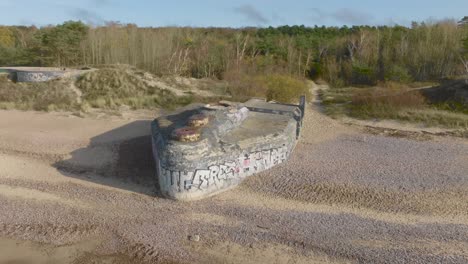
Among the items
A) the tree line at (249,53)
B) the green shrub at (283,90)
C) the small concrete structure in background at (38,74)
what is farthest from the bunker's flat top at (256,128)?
the small concrete structure in background at (38,74)

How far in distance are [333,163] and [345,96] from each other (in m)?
15.0

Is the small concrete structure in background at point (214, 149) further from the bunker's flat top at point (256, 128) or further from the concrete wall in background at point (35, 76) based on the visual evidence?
the concrete wall in background at point (35, 76)

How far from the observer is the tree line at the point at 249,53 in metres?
34.9

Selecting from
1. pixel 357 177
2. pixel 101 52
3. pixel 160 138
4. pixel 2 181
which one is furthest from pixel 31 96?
pixel 357 177

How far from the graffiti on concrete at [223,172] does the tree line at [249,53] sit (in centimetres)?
1659

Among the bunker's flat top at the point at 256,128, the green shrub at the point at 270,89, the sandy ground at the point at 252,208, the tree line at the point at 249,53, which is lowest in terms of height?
the sandy ground at the point at 252,208

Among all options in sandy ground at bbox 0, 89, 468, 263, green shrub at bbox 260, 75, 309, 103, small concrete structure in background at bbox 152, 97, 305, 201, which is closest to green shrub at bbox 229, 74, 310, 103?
green shrub at bbox 260, 75, 309, 103

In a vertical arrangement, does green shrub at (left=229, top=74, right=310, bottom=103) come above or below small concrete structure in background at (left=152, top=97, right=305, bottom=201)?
above

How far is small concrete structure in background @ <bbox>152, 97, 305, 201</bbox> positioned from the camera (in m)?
13.2

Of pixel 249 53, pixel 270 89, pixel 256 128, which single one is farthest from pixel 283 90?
pixel 249 53

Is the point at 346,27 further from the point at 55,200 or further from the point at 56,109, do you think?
the point at 55,200

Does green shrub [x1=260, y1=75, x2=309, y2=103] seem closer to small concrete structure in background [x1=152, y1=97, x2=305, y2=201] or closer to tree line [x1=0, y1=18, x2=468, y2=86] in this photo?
tree line [x1=0, y1=18, x2=468, y2=86]

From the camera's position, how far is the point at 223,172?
45.3 ft

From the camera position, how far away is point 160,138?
15102 mm
